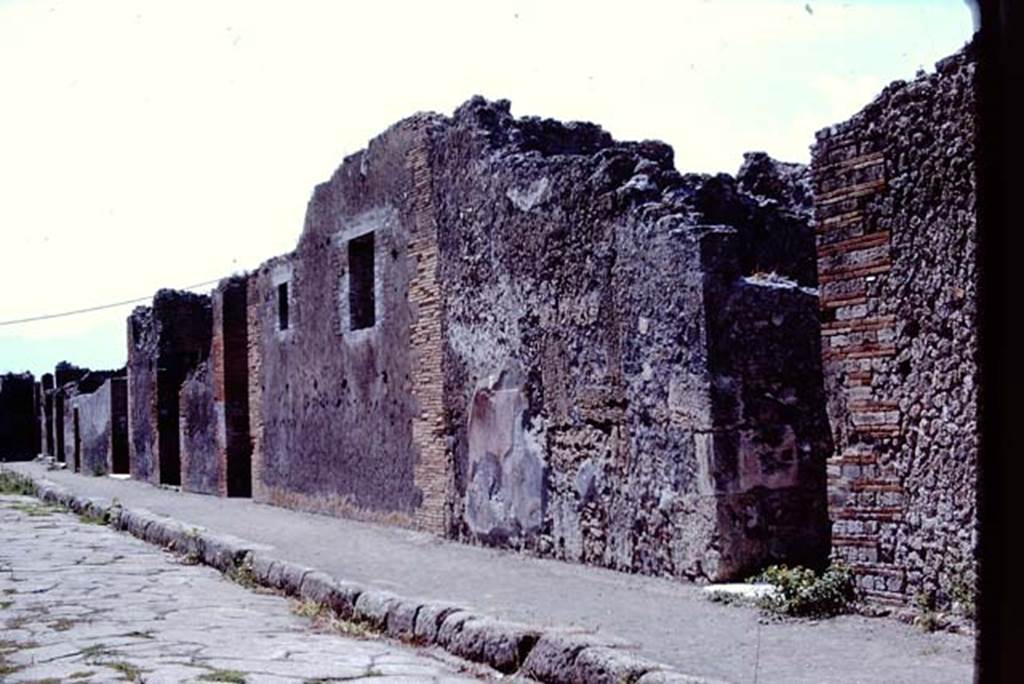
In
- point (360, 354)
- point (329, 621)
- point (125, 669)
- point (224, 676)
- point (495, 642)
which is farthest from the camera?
point (360, 354)

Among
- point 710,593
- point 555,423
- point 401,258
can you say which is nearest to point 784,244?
point 555,423

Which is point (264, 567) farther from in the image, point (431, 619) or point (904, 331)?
point (904, 331)

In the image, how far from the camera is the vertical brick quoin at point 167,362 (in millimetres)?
20000

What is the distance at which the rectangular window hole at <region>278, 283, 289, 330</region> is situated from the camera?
13.9 metres

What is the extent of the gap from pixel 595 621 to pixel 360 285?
6888mm

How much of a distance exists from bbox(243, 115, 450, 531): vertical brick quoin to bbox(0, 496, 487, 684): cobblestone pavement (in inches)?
91.1

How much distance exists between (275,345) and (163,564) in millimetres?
5464

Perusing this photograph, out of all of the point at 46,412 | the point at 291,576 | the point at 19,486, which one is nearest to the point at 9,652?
the point at 291,576

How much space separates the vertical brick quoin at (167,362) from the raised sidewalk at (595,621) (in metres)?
11.3

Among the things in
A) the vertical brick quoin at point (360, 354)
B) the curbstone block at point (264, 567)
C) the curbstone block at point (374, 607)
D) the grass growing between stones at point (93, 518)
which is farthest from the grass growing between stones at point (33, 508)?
the curbstone block at point (374, 607)

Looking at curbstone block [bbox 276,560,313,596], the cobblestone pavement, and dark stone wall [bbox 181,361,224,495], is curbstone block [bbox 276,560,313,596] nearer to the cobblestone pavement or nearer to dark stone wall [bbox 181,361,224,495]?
the cobblestone pavement

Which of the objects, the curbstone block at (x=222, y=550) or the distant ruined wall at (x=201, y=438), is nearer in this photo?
the curbstone block at (x=222, y=550)

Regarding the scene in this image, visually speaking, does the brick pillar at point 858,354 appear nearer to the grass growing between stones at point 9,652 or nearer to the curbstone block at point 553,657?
the curbstone block at point 553,657

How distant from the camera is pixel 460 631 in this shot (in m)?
5.23
